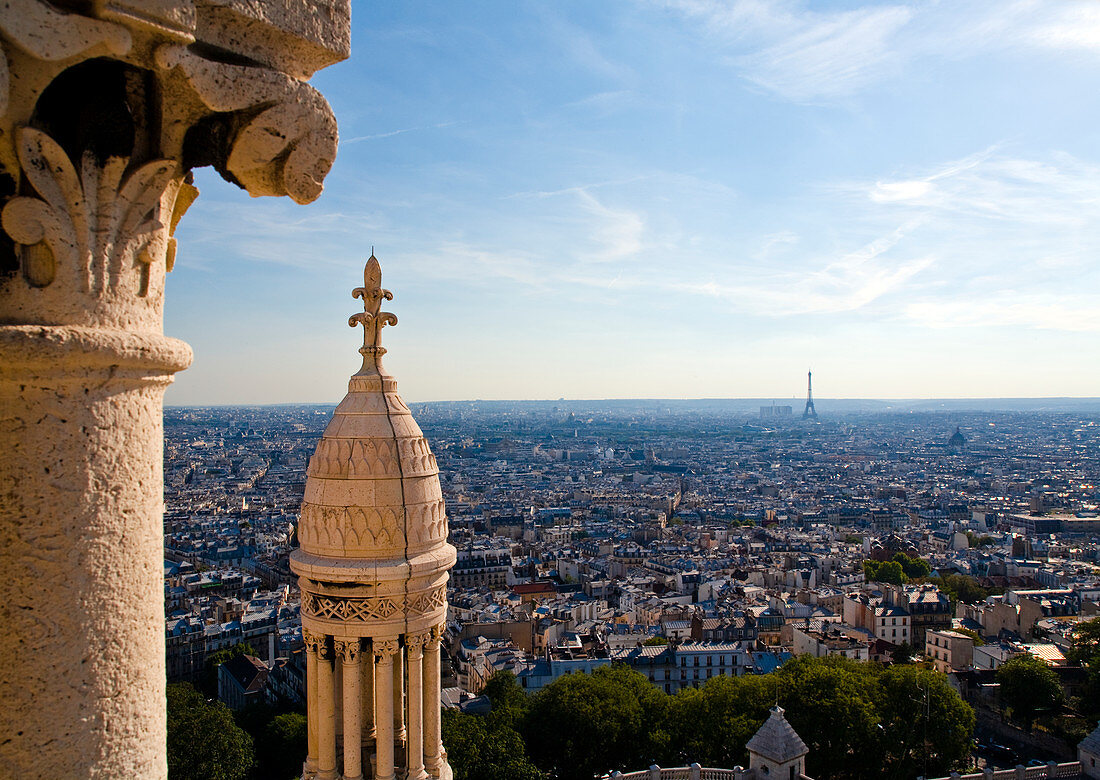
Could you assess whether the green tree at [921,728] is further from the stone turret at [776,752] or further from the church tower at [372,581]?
the church tower at [372,581]

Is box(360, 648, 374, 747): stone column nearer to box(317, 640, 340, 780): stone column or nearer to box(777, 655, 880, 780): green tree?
box(317, 640, 340, 780): stone column

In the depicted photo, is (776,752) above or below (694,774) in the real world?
above

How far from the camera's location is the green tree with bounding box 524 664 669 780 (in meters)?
23.9

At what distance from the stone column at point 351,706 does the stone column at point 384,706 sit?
0.43ft

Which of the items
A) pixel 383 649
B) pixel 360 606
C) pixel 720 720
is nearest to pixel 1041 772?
pixel 720 720

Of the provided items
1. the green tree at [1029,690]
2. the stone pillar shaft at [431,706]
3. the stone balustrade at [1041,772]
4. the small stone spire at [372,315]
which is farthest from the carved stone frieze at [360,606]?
the green tree at [1029,690]

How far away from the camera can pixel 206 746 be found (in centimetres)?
2348

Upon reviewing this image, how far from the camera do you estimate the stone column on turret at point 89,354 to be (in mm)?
2160

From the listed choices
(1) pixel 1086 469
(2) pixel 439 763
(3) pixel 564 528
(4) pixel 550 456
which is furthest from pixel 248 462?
(2) pixel 439 763

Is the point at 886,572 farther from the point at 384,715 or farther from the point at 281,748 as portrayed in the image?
the point at 384,715

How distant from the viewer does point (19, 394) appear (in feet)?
7.09

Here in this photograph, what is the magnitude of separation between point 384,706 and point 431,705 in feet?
1.25

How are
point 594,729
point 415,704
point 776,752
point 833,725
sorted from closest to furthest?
point 415,704
point 776,752
point 833,725
point 594,729

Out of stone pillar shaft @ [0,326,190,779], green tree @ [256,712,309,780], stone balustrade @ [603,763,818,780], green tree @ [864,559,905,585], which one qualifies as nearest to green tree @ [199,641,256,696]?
green tree @ [256,712,309,780]
